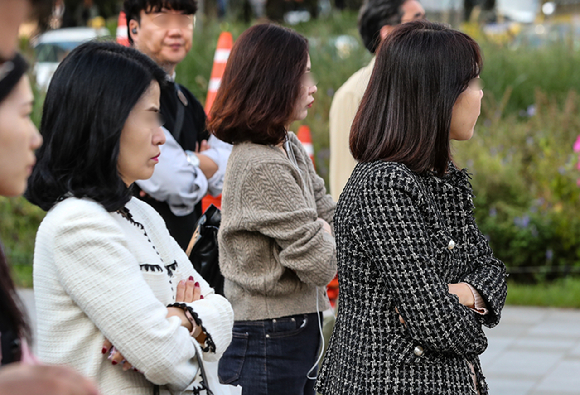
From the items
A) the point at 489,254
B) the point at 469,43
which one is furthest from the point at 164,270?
the point at 469,43

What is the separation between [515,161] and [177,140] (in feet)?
18.5

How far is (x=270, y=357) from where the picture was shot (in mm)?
2855

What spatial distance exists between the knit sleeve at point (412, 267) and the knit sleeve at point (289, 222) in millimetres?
626

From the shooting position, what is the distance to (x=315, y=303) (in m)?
2.97

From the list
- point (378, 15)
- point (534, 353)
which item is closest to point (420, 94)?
point (378, 15)

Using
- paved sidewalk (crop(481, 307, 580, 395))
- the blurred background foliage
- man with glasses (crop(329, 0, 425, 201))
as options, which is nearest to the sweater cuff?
man with glasses (crop(329, 0, 425, 201))

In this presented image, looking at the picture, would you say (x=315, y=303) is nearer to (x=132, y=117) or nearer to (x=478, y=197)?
(x=132, y=117)

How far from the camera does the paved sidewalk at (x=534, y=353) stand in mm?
5156

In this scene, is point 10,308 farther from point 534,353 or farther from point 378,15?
point 534,353

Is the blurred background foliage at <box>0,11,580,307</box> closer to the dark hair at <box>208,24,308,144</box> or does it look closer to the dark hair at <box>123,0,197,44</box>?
the dark hair at <box>123,0,197,44</box>

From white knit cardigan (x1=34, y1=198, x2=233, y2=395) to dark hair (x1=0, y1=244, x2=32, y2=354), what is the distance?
478 millimetres

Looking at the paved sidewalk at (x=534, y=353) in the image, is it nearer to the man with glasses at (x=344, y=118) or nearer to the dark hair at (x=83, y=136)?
the man with glasses at (x=344, y=118)

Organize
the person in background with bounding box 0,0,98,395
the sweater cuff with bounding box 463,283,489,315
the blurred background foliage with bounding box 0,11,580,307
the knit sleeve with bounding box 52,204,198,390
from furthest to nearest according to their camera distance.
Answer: the blurred background foliage with bounding box 0,11,580,307, the sweater cuff with bounding box 463,283,489,315, the knit sleeve with bounding box 52,204,198,390, the person in background with bounding box 0,0,98,395

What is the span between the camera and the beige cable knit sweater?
275cm
